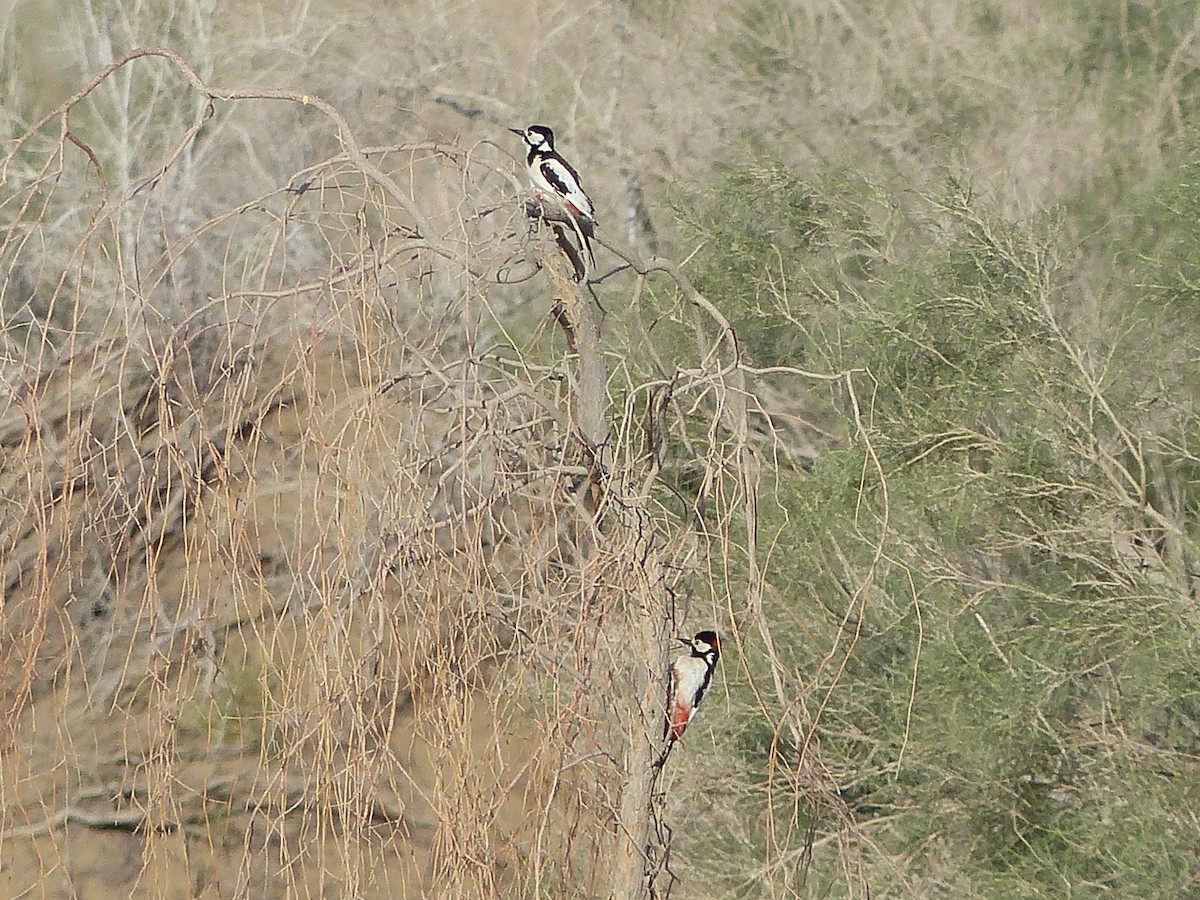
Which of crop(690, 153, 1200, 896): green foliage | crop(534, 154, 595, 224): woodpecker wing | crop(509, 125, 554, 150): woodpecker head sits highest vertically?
crop(534, 154, 595, 224): woodpecker wing

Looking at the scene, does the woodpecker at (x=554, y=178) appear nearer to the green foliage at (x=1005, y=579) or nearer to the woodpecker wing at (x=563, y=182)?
the woodpecker wing at (x=563, y=182)

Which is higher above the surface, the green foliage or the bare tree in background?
the bare tree in background

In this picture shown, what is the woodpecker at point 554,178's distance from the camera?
6.02 ft

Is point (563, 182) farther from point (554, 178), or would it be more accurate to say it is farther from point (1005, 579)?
point (1005, 579)

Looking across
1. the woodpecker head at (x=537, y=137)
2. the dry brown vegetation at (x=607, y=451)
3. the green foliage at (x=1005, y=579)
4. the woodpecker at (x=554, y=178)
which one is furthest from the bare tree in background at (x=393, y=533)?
the green foliage at (x=1005, y=579)

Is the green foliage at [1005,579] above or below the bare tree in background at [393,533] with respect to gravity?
below

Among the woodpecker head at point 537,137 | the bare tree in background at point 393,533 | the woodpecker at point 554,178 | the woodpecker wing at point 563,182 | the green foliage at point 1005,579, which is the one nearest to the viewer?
the bare tree in background at point 393,533

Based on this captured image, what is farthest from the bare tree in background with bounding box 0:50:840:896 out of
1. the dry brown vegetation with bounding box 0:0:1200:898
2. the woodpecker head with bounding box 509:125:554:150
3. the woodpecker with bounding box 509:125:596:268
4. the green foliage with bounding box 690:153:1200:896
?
the green foliage with bounding box 690:153:1200:896

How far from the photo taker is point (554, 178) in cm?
203

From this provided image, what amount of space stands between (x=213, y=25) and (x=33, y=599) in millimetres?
5028

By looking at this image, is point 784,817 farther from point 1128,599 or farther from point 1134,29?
point 1134,29

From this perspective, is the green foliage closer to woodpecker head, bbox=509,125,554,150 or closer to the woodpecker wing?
woodpecker head, bbox=509,125,554,150

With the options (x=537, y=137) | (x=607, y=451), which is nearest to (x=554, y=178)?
(x=537, y=137)

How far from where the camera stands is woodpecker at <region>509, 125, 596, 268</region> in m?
1.83
